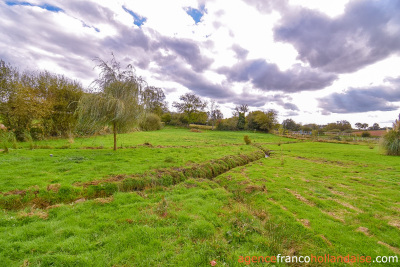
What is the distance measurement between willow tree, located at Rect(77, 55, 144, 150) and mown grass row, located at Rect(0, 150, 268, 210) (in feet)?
20.1

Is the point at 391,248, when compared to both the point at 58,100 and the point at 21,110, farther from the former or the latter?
the point at 58,100

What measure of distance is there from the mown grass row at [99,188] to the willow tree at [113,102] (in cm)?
613

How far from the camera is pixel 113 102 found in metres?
12.9

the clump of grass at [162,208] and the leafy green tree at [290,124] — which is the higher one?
the leafy green tree at [290,124]

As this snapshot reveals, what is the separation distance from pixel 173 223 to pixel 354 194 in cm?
968

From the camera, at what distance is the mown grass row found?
6.56m

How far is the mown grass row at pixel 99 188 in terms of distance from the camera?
6.56 m

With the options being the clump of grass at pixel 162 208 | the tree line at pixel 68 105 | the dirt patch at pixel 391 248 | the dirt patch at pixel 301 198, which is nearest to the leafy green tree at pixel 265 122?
the tree line at pixel 68 105

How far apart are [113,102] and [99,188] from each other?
753cm

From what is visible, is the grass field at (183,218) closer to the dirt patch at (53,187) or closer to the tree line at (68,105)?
the dirt patch at (53,187)

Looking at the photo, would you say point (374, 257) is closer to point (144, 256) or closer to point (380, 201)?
point (380, 201)

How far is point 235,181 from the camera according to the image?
34.1 ft

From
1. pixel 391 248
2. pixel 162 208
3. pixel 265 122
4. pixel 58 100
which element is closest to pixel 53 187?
pixel 162 208

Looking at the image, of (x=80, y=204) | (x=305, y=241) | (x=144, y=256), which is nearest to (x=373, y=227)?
(x=305, y=241)
